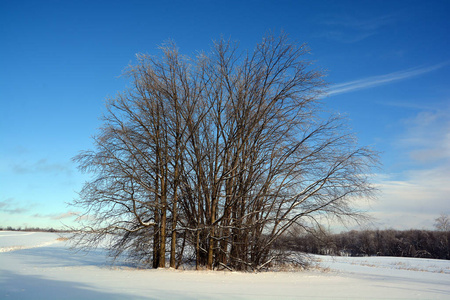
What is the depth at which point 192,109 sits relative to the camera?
1438cm

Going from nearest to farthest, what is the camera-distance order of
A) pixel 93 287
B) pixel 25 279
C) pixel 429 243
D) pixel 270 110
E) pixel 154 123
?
pixel 93 287 → pixel 25 279 → pixel 154 123 → pixel 270 110 → pixel 429 243

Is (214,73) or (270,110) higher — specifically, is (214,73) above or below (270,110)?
above

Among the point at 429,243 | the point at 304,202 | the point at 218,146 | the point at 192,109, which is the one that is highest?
the point at 192,109

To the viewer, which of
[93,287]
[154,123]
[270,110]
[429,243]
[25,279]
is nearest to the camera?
[93,287]

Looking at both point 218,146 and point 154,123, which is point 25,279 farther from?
point 218,146

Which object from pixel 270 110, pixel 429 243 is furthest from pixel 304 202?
pixel 429 243

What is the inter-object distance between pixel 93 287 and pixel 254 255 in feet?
26.6

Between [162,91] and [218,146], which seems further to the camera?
[218,146]

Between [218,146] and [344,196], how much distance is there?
5.60m

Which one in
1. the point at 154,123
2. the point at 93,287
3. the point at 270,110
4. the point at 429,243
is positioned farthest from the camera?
the point at 429,243

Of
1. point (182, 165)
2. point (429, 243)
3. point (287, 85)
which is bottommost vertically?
point (429, 243)

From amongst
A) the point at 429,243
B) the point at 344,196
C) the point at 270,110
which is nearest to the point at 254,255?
the point at 344,196

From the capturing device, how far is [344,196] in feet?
46.2

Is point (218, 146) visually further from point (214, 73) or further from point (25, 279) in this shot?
point (25, 279)
